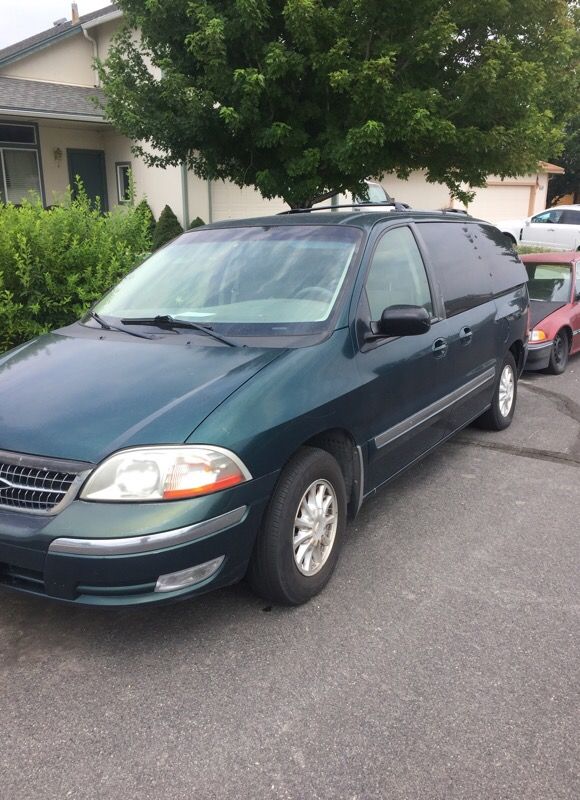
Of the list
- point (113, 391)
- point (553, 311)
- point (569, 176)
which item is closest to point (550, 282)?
point (553, 311)

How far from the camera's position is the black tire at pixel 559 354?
26.0 ft

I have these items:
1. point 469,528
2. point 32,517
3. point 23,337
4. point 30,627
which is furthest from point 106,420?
point 23,337

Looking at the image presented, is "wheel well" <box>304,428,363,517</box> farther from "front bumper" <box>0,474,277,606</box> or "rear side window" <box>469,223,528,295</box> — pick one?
"rear side window" <box>469,223,528,295</box>

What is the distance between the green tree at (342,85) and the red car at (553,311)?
144cm

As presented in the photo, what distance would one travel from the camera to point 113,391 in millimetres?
2990

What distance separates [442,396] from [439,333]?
40cm

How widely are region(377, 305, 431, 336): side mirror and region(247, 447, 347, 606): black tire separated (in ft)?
2.50

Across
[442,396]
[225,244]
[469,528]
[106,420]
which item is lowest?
[469,528]

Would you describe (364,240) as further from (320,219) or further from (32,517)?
(32,517)

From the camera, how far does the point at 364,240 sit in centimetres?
386

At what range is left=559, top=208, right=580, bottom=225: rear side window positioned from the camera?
20328 mm

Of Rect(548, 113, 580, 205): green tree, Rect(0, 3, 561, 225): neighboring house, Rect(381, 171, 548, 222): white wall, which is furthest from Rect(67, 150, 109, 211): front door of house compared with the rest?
Rect(548, 113, 580, 205): green tree

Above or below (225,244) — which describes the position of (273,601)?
below

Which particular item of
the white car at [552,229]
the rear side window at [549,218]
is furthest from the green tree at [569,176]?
the white car at [552,229]
